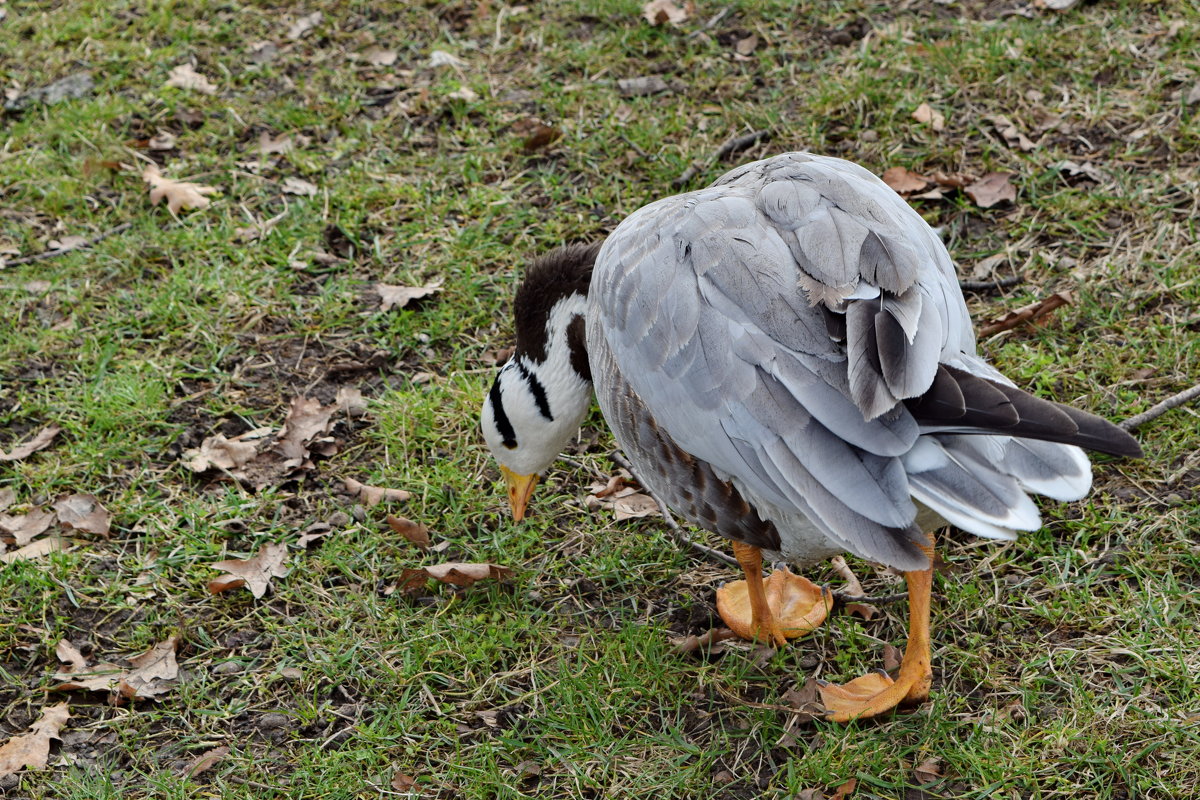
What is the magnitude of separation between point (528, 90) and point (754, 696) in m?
3.78

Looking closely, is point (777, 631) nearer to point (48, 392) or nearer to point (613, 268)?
point (613, 268)

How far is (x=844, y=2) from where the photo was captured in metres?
6.06

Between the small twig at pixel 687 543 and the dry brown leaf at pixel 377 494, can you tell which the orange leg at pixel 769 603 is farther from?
the dry brown leaf at pixel 377 494

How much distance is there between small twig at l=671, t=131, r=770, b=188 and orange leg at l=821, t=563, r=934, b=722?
8.68 feet

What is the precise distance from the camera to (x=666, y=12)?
617cm

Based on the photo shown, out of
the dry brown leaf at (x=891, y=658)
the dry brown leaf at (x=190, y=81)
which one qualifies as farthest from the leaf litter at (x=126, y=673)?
the dry brown leaf at (x=190, y=81)

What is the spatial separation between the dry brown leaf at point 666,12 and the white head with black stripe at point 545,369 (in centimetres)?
291

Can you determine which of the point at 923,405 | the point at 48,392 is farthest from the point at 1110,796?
the point at 48,392

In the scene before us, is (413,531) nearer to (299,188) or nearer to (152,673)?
(152,673)

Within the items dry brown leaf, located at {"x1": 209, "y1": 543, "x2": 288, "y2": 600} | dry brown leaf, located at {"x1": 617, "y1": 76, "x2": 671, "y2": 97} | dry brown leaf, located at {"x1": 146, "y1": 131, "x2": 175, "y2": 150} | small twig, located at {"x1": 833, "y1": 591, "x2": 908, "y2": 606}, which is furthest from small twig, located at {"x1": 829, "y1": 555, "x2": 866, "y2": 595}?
dry brown leaf, located at {"x1": 146, "y1": 131, "x2": 175, "y2": 150}

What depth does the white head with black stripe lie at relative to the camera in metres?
3.63

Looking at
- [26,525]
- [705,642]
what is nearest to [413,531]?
[705,642]

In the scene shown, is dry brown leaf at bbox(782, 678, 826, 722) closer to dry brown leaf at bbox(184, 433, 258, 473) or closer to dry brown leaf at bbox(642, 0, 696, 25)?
dry brown leaf at bbox(184, 433, 258, 473)

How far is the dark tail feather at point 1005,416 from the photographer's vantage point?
2.38 m
